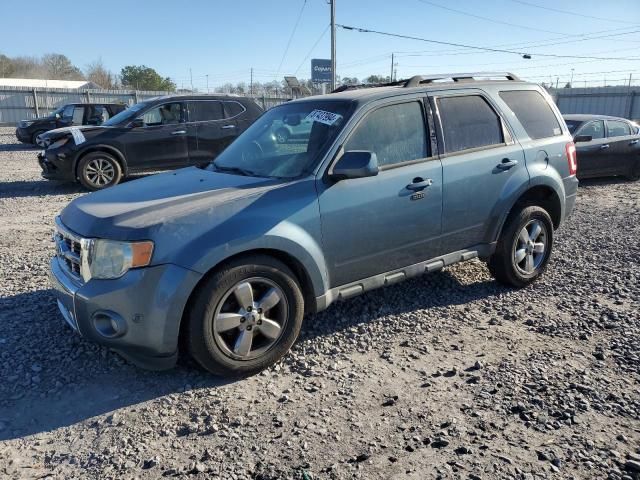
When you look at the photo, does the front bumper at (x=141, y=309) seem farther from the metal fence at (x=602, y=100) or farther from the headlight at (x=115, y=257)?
the metal fence at (x=602, y=100)

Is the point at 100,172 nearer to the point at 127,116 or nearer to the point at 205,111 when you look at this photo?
the point at 127,116

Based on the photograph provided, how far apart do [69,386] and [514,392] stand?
113 inches

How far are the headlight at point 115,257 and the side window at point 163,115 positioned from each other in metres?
8.45

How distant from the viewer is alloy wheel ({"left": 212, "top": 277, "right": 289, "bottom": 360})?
3.45 metres

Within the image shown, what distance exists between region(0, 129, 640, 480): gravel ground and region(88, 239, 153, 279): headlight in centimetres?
80

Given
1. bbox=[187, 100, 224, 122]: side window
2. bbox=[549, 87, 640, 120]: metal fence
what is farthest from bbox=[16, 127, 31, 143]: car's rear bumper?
bbox=[549, 87, 640, 120]: metal fence

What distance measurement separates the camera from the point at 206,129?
11.4 metres

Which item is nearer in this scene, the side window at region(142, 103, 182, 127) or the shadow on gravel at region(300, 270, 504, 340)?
the shadow on gravel at region(300, 270, 504, 340)

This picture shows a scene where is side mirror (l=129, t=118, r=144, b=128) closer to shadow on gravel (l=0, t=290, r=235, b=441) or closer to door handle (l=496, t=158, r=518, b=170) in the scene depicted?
shadow on gravel (l=0, t=290, r=235, b=441)

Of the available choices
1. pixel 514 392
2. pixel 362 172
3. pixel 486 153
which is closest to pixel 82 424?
pixel 362 172

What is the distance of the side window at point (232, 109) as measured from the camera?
11656 millimetres

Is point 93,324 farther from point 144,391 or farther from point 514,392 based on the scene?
point 514,392

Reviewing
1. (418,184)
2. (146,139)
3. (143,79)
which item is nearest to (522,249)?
(418,184)

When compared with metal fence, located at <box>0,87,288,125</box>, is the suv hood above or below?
below
